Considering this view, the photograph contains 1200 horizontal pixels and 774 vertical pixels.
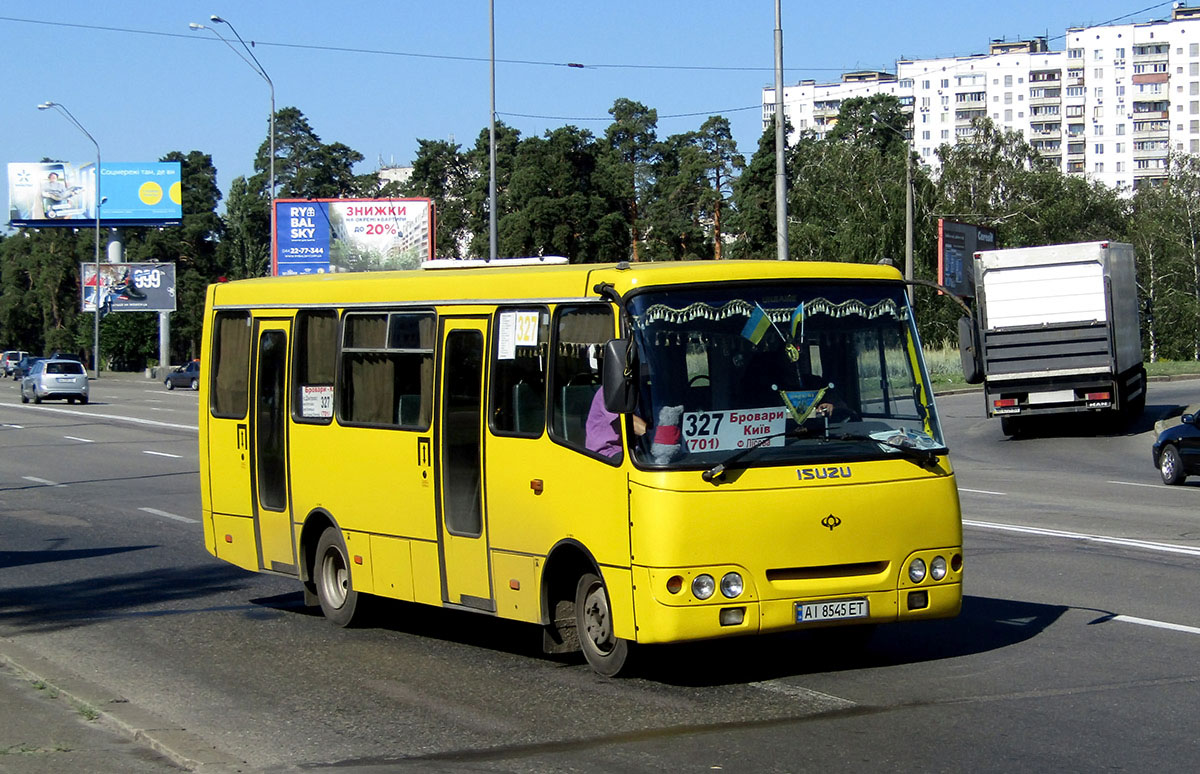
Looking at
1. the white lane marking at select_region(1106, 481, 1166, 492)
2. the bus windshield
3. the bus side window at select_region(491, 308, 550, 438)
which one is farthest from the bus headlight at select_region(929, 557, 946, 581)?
the white lane marking at select_region(1106, 481, 1166, 492)

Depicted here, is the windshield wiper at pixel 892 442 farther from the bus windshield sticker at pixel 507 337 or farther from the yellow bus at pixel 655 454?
the bus windshield sticker at pixel 507 337

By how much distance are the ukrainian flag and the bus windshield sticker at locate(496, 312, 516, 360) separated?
5.03 ft

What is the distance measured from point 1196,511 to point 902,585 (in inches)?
427

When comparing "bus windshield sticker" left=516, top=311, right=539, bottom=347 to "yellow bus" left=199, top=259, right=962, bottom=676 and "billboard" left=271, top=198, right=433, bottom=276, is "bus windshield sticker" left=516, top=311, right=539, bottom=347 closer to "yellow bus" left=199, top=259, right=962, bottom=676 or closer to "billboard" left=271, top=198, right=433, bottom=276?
"yellow bus" left=199, top=259, right=962, bottom=676

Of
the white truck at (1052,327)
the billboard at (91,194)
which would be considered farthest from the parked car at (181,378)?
the white truck at (1052,327)

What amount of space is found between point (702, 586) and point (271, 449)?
4.72 meters

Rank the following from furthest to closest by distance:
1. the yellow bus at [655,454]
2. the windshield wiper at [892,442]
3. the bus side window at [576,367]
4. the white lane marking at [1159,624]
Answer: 1. the white lane marking at [1159,624]
2. the bus side window at [576,367]
3. the windshield wiper at [892,442]
4. the yellow bus at [655,454]

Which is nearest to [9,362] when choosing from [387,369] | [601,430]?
[387,369]

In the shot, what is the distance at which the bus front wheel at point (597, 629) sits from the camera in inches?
329

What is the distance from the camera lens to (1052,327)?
3011cm

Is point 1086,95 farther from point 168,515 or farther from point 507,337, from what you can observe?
point 507,337

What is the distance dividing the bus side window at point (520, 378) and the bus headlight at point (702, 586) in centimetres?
145

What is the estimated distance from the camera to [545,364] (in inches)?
349

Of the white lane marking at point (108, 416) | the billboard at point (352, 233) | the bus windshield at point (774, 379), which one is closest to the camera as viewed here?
the bus windshield at point (774, 379)
